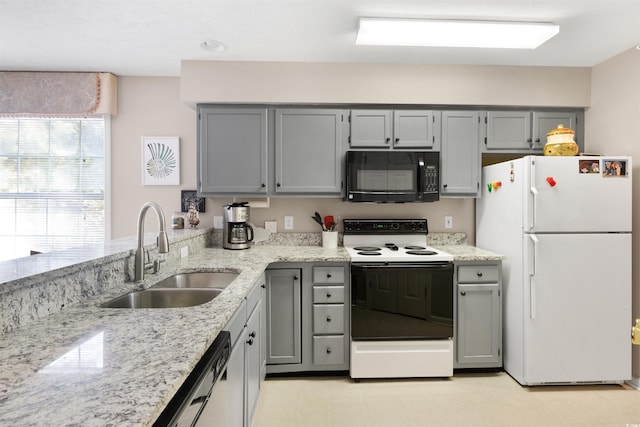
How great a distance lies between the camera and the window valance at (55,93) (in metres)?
2.96

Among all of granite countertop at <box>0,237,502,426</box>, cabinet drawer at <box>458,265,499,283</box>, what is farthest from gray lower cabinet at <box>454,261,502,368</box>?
granite countertop at <box>0,237,502,426</box>

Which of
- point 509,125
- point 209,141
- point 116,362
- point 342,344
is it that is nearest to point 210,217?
point 209,141

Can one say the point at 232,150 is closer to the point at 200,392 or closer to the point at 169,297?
the point at 169,297

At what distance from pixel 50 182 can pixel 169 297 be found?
8.05ft

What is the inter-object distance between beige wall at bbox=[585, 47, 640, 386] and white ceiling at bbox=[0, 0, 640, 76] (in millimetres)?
124

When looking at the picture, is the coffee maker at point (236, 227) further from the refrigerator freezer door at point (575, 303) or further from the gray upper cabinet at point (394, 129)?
the refrigerator freezer door at point (575, 303)

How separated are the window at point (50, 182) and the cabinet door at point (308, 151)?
1709mm

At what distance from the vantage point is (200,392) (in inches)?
36.6

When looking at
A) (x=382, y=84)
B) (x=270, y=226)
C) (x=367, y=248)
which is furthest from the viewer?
(x=270, y=226)

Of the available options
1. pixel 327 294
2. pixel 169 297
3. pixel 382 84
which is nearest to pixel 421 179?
pixel 382 84

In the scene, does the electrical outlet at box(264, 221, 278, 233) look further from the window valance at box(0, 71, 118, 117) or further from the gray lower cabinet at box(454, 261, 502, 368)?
the window valance at box(0, 71, 118, 117)

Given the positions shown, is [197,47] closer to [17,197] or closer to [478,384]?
[17,197]

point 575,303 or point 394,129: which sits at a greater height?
point 394,129

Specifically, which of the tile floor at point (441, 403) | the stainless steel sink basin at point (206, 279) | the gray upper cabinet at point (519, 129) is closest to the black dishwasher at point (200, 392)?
the stainless steel sink basin at point (206, 279)
